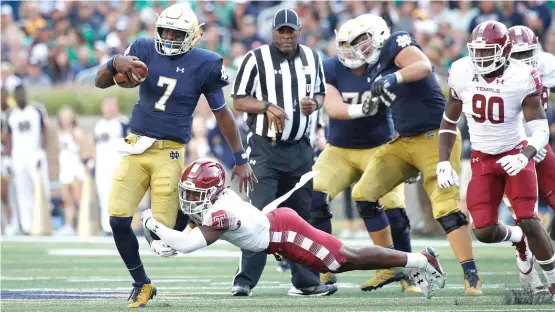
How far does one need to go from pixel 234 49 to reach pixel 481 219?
9485 mm

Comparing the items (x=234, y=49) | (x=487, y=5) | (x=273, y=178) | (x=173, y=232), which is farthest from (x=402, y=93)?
(x=234, y=49)

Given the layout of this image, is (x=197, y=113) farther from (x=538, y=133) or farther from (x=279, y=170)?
(x=538, y=133)

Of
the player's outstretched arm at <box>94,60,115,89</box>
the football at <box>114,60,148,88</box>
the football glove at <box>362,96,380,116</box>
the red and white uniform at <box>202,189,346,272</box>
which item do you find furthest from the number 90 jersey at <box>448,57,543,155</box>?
the player's outstretched arm at <box>94,60,115,89</box>

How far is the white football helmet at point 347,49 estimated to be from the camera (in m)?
8.15

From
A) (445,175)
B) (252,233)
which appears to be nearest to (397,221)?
(445,175)

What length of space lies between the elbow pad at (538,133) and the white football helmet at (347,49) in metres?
1.71

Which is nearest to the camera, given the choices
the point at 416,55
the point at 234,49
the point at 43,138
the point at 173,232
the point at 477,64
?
the point at 173,232

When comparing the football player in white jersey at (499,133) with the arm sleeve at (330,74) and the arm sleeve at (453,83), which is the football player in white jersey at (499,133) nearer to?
the arm sleeve at (453,83)

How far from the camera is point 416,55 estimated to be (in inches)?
307

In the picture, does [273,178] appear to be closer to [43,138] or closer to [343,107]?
[343,107]

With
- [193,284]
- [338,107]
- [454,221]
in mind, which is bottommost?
[193,284]

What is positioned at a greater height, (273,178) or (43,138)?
(273,178)

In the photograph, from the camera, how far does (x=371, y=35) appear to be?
805 centimetres

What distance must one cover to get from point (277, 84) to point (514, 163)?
6.39ft
